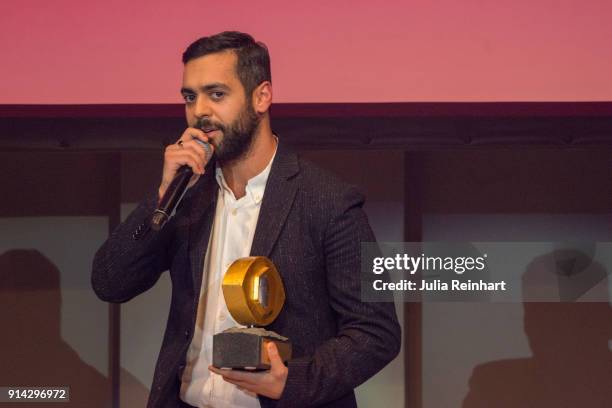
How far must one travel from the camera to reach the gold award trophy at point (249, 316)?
1.50 m

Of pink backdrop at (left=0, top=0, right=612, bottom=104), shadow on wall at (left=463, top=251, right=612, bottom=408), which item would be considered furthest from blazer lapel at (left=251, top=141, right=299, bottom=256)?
shadow on wall at (left=463, top=251, right=612, bottom=408)

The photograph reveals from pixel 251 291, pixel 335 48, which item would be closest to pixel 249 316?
pixel 251 291

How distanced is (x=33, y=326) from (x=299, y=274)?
146cm

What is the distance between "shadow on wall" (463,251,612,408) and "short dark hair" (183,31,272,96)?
1254mm

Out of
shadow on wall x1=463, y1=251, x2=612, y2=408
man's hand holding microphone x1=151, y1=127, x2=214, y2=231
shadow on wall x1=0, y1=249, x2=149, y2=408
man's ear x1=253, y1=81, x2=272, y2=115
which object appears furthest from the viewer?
shadow on wall x1=0, y1=249, x2=149, y2=408

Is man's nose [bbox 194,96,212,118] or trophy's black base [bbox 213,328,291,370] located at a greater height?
man's nose [bbox 194,96,212,118]

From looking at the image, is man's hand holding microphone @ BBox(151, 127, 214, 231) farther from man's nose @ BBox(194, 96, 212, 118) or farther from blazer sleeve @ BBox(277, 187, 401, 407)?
blazer sleeve @ BBox(277, 187, 401, 407)

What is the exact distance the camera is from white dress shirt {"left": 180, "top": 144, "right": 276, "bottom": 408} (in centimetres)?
167

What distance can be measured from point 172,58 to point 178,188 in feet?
3.03

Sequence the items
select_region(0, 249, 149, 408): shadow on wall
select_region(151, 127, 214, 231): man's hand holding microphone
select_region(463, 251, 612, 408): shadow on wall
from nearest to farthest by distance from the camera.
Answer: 1. select_region(151, 127, 214, 231): man's hand holding microphone
2. select_region(463, 251, 612, 408): shadow on wall
3. select_region(0, 249, 149, 408): shadow on wall

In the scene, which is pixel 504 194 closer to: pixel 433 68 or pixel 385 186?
pixel 385 186

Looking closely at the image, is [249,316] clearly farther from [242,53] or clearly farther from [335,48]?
[335,48]

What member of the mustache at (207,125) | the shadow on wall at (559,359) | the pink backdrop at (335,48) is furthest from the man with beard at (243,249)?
the shadow on wall at (559,359)

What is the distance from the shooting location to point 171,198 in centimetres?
161
